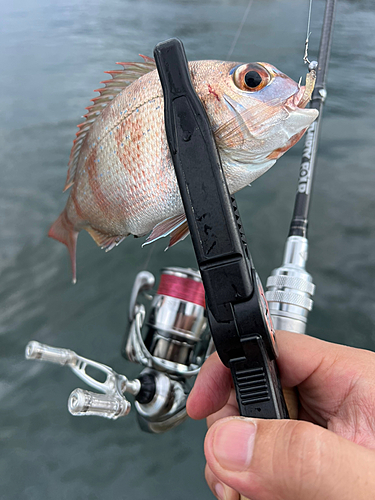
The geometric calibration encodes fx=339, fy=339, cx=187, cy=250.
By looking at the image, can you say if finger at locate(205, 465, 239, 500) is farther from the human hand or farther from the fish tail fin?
the fish tail fin

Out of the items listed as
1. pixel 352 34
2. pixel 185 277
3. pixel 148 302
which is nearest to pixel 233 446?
pixel 185 277

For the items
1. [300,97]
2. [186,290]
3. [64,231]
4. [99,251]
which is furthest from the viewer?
[99,251]

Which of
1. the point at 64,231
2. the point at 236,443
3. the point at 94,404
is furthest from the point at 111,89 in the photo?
the point at 94,404

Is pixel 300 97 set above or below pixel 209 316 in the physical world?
above

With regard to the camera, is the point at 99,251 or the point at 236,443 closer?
the point at 236,443

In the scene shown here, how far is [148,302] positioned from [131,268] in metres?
0.22

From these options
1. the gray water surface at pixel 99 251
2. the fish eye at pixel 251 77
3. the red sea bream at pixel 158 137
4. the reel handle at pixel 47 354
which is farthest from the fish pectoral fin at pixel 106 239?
the gray water surface at pixel 99 251

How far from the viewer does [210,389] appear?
0.81 meters

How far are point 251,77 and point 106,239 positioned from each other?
10.7 inches

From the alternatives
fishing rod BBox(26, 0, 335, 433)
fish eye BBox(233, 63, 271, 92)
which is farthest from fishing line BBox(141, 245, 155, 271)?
fish eye BBox(233, 63, 271, 92)

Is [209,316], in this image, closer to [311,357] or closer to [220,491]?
[311,357]

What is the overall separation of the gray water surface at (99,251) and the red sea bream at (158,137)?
1.22 m

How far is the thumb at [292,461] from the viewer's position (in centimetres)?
43

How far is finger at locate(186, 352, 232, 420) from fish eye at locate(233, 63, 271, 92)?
2.10 ft
